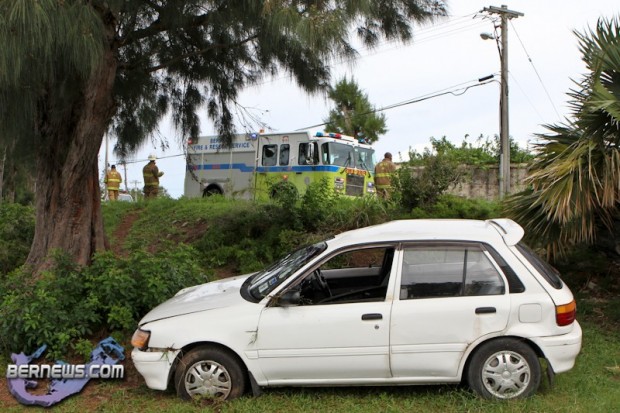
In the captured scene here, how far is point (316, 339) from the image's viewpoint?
4797 mm

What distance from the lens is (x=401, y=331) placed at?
15.6 ft

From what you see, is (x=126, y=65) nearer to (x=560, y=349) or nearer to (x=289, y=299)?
(x=289, y=299)

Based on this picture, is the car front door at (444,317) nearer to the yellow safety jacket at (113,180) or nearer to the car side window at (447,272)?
the car side window at (447,272)

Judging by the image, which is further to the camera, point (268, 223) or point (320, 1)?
point (268, 223)

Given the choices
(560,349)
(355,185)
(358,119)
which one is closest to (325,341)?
(560,349)

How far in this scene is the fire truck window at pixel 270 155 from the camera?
19.1 m

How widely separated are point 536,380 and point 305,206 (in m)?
5.70

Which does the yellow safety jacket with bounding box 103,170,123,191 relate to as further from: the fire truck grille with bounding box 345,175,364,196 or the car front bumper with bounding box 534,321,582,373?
the car front bumper with bounding box 534,321,582,373

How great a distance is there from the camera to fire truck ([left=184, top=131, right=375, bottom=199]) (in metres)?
17.5

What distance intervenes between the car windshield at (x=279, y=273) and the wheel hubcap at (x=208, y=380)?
653 millimetres

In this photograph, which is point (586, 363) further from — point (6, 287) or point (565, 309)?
point (6, 287)

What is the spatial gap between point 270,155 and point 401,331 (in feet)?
48.7

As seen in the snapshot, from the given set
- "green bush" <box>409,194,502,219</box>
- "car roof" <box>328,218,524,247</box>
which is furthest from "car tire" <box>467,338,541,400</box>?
"green bush" <box>409,194,502,219</box>

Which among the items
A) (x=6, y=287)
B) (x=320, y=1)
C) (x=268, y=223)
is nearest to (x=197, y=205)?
(x=268, y=223)
